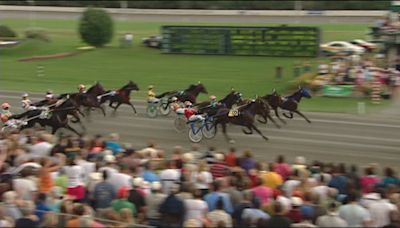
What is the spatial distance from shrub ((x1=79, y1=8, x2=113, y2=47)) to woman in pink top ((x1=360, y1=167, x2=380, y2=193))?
35.9m

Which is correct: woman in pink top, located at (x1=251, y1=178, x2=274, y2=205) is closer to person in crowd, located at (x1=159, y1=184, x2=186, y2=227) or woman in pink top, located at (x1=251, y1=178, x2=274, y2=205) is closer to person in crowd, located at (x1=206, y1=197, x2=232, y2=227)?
person in crowd, located at (x1=206, y1=197, x2=232, y2=227)

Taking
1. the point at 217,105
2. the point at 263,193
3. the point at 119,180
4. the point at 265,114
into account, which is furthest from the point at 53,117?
the point at 263,193

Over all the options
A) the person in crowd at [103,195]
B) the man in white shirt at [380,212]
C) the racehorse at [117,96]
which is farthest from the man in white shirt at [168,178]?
the racehorse at [117,96]

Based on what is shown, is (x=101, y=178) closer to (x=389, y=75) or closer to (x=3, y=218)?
(x=3, y=218)

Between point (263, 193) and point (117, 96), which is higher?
point (263, 193)

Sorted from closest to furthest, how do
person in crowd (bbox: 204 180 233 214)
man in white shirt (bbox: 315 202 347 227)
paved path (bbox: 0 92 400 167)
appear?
man in white shirt (bbox: 315 202 347 227), person in crowd (bbox: 204 180 233 214), paved path (bbox: 0 92 400 167)

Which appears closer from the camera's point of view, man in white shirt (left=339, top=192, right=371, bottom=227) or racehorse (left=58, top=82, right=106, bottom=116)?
man in white shirt (left=339, top=192, right=371, bottom=227)

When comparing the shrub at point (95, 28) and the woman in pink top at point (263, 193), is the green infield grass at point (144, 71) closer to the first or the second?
the shrub at point (95, 28)

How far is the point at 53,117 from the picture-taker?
2077cm

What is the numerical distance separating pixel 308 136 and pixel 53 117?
776 centimetres

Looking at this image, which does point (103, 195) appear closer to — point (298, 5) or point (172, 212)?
point (172, 212)

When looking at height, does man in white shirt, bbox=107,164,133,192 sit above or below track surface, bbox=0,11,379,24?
above

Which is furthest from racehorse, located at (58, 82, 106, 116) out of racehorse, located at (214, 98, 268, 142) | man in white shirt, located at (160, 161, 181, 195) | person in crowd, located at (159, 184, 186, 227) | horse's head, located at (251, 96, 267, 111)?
person in crowd, located at (159, 184, 186, 227)

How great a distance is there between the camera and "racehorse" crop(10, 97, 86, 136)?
67.5ft
